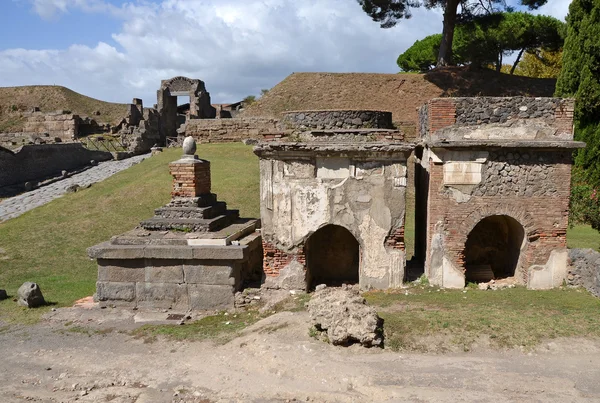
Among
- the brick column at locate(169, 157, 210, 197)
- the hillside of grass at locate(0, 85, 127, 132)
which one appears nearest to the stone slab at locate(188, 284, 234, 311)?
the brick column at locate(169, 157, 210, 197)

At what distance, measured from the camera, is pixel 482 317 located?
27.1ft

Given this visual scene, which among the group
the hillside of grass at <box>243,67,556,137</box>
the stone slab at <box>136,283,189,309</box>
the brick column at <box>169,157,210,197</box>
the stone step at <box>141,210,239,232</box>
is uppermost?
the hillside of grass at <box>243,67,556,137</box>

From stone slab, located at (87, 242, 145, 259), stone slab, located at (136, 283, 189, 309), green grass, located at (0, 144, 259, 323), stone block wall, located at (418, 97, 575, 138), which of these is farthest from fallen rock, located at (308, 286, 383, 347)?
green grass, located at (0, 144, 259, 323)

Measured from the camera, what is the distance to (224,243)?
33.5ft

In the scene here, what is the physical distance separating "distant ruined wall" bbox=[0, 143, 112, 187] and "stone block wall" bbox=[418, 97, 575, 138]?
24464mm

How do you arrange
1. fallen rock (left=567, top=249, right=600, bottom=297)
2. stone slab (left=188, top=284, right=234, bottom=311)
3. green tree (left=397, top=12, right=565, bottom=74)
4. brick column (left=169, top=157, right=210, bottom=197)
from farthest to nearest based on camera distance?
green tree (left=397, top=12, right=565, bottom=74), brick column (left=169, top=157, right=210, bottom=197), stone slab (left=188, top=284, right=234, bottom=311), fallen rock (left=567, top=249, right=600, bottom=297)

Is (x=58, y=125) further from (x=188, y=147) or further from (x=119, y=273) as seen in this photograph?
(x=119, y=273)

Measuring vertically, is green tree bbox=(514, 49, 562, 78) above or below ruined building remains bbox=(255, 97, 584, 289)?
above

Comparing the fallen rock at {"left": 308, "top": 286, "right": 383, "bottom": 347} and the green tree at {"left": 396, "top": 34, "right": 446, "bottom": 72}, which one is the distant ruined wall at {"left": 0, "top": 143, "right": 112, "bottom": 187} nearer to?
the fallen rock at {"left": 308, "top": 286, "right": 383, "bottom": 347}

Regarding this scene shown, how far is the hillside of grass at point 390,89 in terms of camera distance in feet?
103

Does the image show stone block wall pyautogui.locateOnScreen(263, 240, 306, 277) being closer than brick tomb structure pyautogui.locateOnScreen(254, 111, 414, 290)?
No

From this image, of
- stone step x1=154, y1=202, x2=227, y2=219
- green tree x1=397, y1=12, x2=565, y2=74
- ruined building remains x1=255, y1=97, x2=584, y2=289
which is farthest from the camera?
green tree x1=397, y1=12, x2=565, y2=74

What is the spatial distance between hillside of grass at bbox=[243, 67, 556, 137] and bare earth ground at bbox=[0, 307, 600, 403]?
2439 cm

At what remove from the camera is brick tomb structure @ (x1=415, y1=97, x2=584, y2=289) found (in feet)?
34.6
